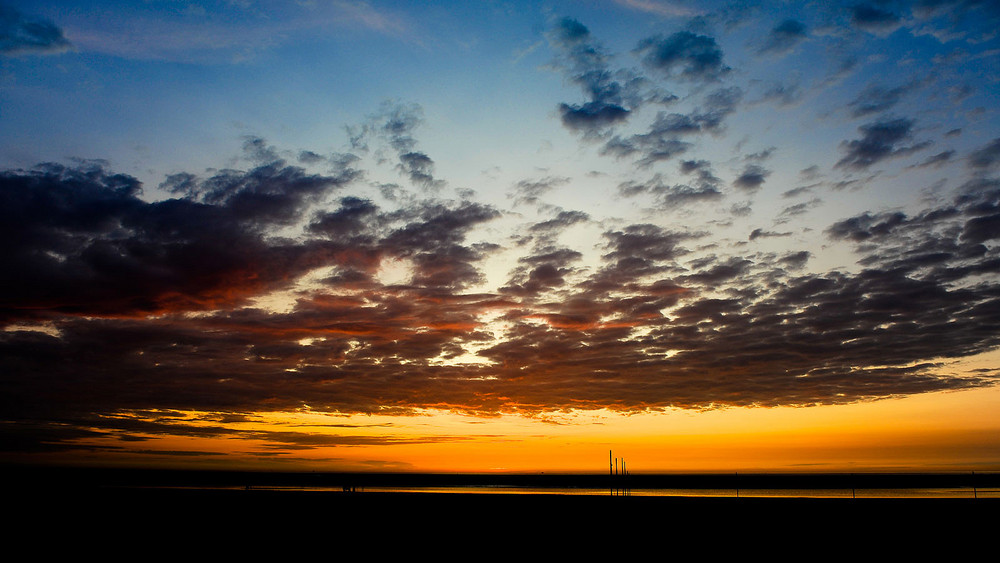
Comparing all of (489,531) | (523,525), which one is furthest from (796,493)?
(489,531)

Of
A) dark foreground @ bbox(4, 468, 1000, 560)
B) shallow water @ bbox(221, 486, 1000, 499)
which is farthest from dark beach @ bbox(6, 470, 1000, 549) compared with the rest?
shallow water @ bbox(221, 486, 1000, 499)

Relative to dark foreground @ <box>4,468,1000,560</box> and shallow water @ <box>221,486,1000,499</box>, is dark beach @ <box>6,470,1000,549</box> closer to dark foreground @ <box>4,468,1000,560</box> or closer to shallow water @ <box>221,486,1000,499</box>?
dark foreground @ <box>4,468,1000,560</box>

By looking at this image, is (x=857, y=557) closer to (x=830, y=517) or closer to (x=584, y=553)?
(x=584, y=553)

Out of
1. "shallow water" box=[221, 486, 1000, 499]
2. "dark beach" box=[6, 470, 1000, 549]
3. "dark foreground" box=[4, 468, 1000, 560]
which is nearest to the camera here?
"dark foreground" box=[4, 468, 1000, 560]

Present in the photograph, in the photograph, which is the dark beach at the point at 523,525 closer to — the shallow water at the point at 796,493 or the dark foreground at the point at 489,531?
the dark foreground at the point at 489,531

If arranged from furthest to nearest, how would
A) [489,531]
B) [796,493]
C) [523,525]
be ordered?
[796,493] < [523,525] < [489,531]

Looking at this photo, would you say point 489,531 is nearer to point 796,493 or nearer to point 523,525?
point 523,525

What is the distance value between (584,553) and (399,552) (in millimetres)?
7529

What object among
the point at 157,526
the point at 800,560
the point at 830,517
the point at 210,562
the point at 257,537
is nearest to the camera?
the point at 210,562

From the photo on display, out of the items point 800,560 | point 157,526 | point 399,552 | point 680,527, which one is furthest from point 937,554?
point 157,526

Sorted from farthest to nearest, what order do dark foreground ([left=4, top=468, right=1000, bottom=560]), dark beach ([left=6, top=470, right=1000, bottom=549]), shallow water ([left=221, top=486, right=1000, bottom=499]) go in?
1. shallow water ([left=221, top=486, right=1000, bottom=499])
2. dark beach ([left=6, top=470, right=1000, bottom=549])
3. dark foreground ([left=4, top=468, right=1000, bottom=560])

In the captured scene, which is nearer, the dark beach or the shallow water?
the dark beach

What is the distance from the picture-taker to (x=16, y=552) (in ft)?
68.9

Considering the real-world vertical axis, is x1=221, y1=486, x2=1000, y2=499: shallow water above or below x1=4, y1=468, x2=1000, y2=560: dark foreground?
below
